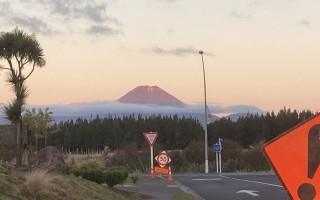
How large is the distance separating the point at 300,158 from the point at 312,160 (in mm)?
123

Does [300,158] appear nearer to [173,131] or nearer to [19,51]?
[19,51]

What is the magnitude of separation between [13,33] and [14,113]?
546 cm

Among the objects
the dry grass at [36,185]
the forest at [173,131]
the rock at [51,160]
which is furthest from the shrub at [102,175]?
the forest at [173,131]

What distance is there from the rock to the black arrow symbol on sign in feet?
31.6

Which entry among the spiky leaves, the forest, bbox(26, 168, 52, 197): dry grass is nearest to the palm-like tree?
the spiky leaves

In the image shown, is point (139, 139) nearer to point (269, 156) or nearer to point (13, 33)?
point (13, 33)

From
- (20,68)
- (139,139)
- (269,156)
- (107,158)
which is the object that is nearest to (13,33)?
(20,68)

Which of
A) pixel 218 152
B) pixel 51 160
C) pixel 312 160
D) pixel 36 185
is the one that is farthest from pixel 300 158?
pixel 218 152

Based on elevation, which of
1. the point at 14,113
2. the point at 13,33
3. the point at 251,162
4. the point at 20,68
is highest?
the point at 13,33

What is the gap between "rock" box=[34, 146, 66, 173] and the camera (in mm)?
14293

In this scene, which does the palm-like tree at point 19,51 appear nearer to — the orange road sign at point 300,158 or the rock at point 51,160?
the rock at point 51,160

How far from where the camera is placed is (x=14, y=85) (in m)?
20.1

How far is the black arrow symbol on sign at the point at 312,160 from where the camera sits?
17.5ft

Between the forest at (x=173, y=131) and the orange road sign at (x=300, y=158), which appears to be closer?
the orange road sign at (x=300, y=158)
